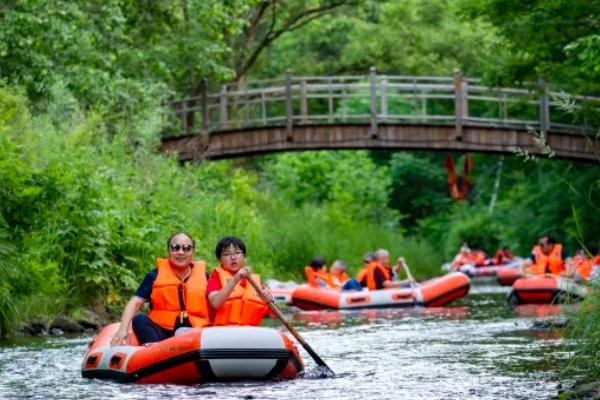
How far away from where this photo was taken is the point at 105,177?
68.0ft

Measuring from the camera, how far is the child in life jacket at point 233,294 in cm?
1176

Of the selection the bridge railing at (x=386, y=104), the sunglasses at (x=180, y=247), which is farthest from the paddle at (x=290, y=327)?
the bridge railing at (x=386, y=104)

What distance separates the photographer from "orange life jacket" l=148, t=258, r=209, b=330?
1173cm

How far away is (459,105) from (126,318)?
20658 mm

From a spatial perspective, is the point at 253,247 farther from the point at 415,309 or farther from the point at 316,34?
the point at 316,34

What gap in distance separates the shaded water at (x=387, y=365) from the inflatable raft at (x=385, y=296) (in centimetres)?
337

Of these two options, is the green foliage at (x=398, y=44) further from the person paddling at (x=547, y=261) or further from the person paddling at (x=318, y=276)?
the person paddling at (x=318, y=276)

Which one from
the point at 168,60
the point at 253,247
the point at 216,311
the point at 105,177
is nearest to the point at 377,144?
the point at 168,60

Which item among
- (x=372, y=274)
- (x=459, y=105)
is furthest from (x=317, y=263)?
(x=459, y=105)

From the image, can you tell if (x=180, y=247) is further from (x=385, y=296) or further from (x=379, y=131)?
(x=379, y=131)

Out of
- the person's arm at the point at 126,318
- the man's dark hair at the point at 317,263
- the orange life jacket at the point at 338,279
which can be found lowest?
the orange life jacket at the point at 338,279

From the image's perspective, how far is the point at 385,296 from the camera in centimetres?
2330

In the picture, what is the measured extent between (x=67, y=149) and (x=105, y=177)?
2.68ft

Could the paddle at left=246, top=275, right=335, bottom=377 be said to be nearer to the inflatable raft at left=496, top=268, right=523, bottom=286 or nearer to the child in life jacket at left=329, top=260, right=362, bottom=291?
the child in life jacket at left=329, top=260, right=362, bottom=291
